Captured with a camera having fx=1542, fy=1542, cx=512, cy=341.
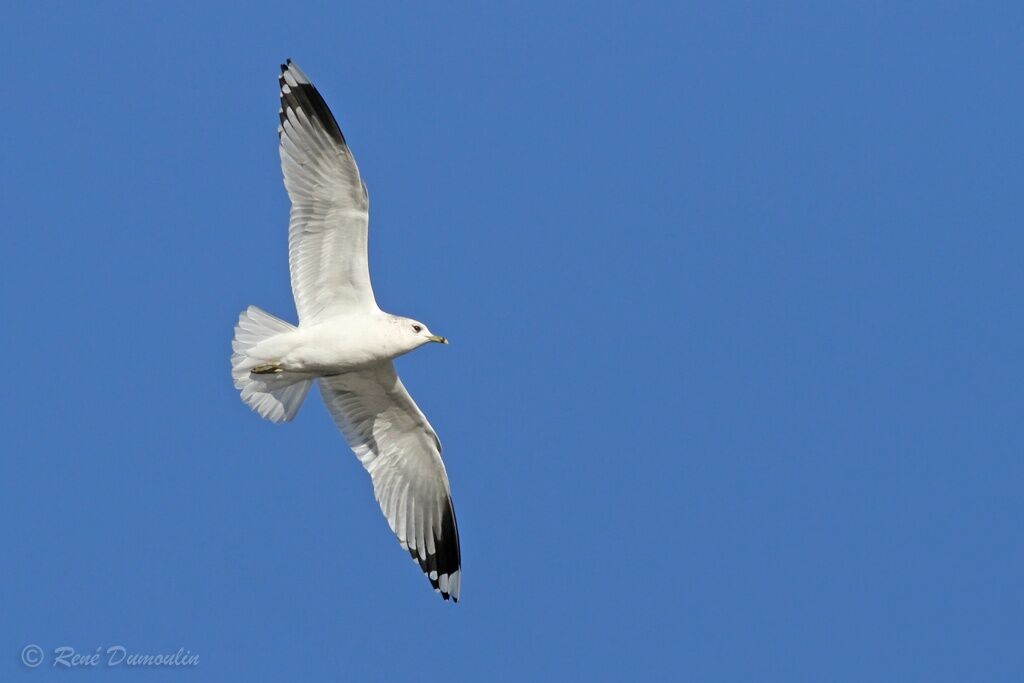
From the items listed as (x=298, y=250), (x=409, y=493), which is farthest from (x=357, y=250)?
(x=409, y=493)

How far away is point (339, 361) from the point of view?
1023cm

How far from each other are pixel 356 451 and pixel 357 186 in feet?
7.01

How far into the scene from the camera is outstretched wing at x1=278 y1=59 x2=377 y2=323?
10.2 m

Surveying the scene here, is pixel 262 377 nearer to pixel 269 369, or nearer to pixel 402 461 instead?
pixel 269 369

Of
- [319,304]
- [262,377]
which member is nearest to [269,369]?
[262,377]

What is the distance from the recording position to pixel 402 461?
11305 millimetres

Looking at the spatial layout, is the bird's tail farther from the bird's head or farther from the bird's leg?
the bird's head

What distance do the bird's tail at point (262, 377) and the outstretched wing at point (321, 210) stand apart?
10.6 inches

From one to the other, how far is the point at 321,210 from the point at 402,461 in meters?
2.09

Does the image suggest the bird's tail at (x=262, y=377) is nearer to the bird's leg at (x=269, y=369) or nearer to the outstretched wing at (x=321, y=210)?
the bird's leg at (x=269, y=369)

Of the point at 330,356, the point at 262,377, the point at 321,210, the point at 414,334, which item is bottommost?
the point at 262,377

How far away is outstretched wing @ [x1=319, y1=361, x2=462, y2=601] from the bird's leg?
0.70 metres

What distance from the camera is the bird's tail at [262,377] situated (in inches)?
409

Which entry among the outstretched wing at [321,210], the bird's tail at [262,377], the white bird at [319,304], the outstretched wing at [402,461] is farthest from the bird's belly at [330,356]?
the outstretched wing at [402,461]
